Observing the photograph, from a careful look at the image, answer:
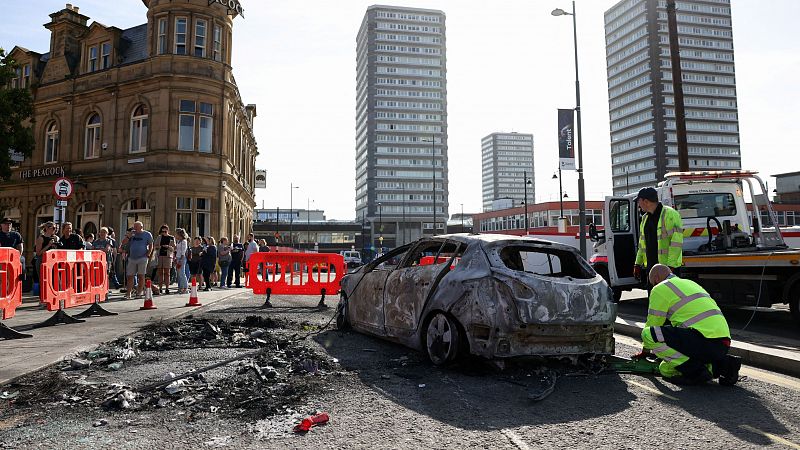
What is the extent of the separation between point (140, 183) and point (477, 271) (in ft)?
73.2

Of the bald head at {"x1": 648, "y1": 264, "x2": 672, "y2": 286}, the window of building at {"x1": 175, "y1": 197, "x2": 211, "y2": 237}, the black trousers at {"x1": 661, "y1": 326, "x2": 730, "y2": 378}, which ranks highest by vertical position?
the window of building at {"x1": 175, "y1": 197, "x2": 211, "y2": 237}

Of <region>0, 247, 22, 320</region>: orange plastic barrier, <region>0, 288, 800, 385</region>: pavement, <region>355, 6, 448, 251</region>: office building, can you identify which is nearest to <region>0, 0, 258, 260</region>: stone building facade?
<region>0, 288, 800, 385</region>: pavement

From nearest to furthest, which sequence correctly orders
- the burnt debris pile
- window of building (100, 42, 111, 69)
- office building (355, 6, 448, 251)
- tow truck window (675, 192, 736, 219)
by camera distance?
the burnt debris pile < tow truck window (675, 192, 736, 219) < window of building (100, 42, 111, 69) < office building (355, 6, 448, 251)

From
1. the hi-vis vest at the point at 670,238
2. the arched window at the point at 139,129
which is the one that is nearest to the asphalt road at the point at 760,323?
the hi-vis vest at the point at 670,238

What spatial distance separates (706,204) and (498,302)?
26.3 feet

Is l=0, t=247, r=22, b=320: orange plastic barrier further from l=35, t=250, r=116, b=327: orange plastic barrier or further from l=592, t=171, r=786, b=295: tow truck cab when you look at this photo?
l=592, t=171, r=786, b=295: tow truck cab

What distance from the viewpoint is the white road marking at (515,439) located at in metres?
2.97

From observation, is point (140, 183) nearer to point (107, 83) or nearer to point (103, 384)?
point (107, 83)

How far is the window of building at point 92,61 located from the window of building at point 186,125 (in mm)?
6965

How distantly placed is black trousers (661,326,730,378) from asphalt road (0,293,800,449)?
18 centimetres

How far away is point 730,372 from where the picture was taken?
441 cm

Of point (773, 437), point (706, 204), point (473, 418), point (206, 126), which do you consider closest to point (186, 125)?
point (206, 126)

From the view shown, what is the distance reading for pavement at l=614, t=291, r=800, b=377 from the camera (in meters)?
5.11

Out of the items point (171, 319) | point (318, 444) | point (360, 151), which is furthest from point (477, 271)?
point (360, 151)
